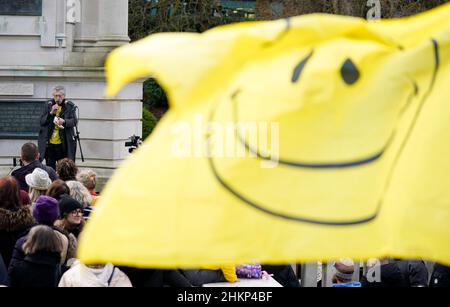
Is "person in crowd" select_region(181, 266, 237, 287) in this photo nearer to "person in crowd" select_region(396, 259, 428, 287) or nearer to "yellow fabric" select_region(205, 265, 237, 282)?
"yellow fabric" select_region(205, 265, 237, 282)

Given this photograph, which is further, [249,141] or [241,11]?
[241,11]

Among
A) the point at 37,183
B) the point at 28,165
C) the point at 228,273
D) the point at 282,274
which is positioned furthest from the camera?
the point at 28,165

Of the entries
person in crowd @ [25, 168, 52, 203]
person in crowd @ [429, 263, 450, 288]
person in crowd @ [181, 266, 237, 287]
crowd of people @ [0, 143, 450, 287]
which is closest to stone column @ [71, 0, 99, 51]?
person in crowd @ [25, 168, 52, 203]

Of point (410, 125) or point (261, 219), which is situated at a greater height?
point (410, 125)

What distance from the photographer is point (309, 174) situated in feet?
14.4

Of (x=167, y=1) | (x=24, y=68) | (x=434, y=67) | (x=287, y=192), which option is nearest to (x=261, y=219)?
(x=287, y=192)

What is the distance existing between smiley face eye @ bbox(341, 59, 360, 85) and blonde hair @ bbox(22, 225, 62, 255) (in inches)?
186

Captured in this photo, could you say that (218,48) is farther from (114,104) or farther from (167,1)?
(167,1)

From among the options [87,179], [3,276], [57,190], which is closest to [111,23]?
[87,179]

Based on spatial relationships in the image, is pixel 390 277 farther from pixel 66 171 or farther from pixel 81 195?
pixel 66 171

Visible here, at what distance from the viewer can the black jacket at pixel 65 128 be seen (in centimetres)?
2162

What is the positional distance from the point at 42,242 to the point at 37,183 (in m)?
3.91

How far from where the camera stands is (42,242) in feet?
29.1

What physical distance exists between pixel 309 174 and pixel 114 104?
Result: 20781 millimetres
